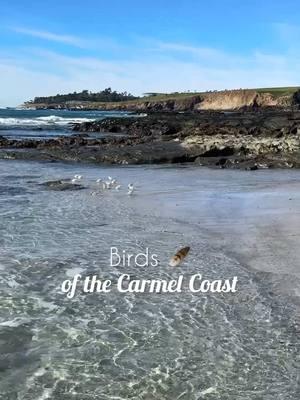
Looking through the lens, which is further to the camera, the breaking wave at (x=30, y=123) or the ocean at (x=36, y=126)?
the breaking wave at (x=30, y=123)


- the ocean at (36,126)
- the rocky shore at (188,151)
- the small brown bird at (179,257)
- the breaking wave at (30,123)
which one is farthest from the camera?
the breaking wave at (30,123)

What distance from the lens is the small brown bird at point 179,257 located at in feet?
29.0

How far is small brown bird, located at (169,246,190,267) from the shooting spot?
348 inches

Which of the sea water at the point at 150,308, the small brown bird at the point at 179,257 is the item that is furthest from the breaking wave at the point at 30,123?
the small brown bird at the point at 179,257

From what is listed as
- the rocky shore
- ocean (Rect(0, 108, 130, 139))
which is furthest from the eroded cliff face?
the rocky shore

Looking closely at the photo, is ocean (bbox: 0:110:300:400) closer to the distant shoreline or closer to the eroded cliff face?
the distant shoreline

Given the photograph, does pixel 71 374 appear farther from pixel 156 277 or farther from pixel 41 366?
pixel 156 277

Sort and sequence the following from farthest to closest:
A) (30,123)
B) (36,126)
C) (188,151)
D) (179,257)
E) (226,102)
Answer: (226,102) < (30,123) < (36,126) < (188,151) < (179,257)

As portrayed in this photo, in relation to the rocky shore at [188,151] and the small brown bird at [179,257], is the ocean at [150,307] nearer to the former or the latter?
the small brown bird at [179,257]

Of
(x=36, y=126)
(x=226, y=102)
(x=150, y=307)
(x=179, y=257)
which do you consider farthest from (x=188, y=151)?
(x=226, y=102)

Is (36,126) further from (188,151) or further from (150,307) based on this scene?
(150,307)

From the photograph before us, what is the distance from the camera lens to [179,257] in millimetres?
9016

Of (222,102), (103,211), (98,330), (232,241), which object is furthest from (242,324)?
(222,102)

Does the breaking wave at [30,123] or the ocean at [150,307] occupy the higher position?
the breaking wave at [30,123]
